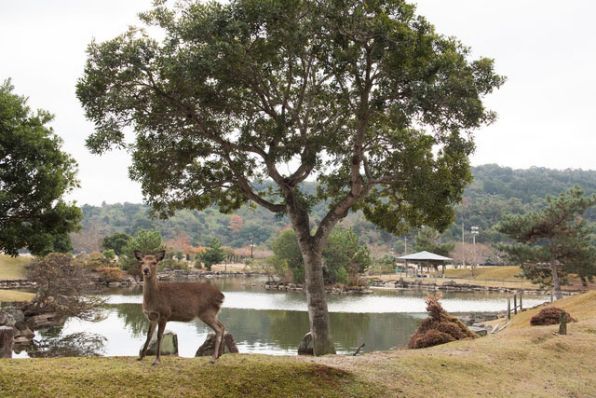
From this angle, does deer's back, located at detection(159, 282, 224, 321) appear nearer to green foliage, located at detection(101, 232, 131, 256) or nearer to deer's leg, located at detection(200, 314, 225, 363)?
deer's leg, located at detection(200, 314, 225, 363)

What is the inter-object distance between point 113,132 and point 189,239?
87.0 metres

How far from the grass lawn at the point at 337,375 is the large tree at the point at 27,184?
976 cm

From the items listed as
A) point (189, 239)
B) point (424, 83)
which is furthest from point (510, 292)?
point (189, 239)

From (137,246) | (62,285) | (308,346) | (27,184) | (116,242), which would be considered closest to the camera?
(308,346)

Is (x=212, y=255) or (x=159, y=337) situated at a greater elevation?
(x=159, y=337)

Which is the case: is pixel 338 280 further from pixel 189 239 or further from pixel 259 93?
pixel 189 239

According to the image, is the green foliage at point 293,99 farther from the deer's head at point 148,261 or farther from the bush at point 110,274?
the bush at point 110,274

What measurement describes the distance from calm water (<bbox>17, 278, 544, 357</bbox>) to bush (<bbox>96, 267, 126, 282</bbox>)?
4589 millimetres

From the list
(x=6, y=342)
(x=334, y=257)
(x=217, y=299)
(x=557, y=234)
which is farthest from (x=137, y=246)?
(x=217, y=299)

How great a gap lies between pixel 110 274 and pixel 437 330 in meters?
42.5

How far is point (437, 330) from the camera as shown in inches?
587

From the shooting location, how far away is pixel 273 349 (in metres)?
20.4

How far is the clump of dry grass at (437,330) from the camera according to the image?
47.8 ft

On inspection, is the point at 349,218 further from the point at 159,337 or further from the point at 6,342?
the point at 159,337
